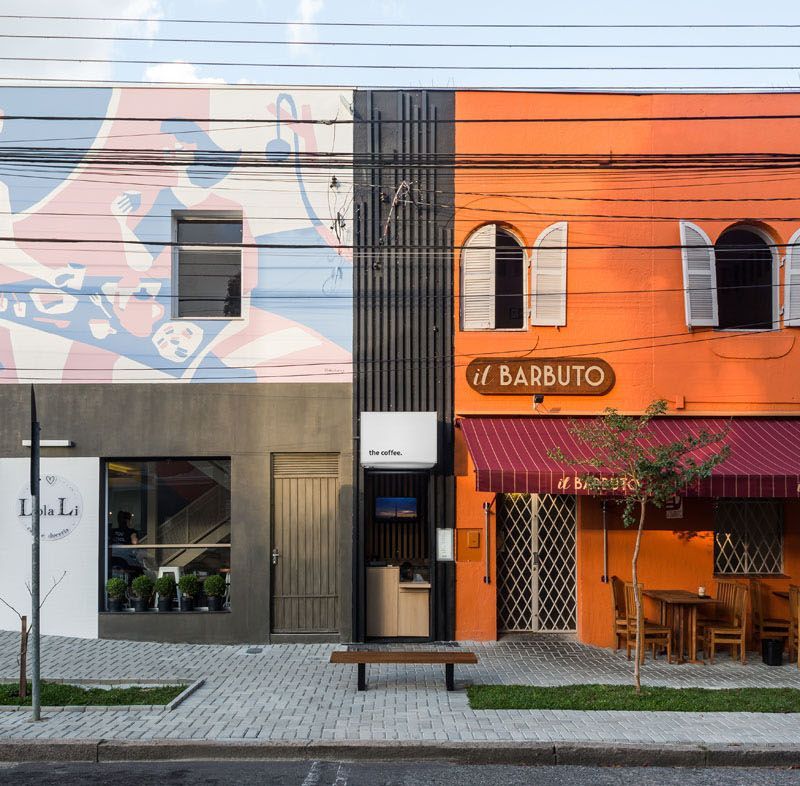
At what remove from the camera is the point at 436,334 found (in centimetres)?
1344

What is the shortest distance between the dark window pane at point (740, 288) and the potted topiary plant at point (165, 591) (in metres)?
9.56

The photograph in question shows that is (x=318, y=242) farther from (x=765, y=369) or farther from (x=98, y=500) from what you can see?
(x=765, y=369)

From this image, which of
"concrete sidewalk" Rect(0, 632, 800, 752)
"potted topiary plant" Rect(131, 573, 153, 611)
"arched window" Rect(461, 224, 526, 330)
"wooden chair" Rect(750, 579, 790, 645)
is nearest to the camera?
"concrete sidewalk" Rect(0, 632, 800, 752)

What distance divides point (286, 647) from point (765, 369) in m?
8.50

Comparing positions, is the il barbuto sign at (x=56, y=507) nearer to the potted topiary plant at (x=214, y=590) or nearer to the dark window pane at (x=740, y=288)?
the potted topiary plant at (x=214, y=590)

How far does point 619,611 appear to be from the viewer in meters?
12.7

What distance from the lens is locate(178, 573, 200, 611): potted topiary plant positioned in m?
13.2

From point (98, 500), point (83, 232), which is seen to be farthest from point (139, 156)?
point (98, 500)

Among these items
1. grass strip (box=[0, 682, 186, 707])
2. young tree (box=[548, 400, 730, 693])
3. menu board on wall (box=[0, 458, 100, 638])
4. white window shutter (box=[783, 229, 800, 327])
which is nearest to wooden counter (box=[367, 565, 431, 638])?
young tree (box=[548, 400, 730, 693])

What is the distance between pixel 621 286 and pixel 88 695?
9454 millimetres

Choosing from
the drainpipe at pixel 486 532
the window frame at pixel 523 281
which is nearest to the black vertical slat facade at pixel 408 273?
the window frame at pixel 523 281

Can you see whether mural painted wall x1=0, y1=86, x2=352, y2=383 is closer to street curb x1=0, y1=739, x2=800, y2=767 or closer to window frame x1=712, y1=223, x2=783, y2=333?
window frame x1=712, y1=223, x2=783, y2=333

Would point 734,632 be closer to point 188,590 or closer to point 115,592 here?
point 188,590

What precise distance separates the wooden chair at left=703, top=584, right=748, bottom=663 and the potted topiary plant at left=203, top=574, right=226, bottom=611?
720 centimetres
